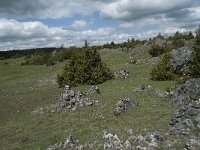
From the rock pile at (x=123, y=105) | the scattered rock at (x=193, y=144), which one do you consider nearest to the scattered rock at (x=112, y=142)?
the scattered rock at (x=193, y=144)

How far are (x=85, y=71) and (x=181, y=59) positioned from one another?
10.5 m

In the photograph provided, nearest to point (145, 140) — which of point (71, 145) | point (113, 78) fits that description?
point (71, 145)

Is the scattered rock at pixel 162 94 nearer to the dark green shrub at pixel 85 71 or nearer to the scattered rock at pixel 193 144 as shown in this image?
the scattered rock at pixel 193 144

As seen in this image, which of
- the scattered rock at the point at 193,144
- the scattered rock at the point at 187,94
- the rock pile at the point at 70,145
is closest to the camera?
the scattered rock at the point at 193,144

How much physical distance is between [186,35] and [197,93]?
6868cm

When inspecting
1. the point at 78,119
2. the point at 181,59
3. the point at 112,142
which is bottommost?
the point at 78,119

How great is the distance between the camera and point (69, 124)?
2264 cm

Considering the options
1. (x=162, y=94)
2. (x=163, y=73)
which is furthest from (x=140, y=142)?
(x=163, y=73)

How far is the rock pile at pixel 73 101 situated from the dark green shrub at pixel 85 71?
30.2 feet

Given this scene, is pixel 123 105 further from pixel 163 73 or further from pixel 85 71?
pixel 85 71

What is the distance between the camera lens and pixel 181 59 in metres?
37.3

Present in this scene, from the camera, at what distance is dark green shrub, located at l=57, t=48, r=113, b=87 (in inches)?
1485

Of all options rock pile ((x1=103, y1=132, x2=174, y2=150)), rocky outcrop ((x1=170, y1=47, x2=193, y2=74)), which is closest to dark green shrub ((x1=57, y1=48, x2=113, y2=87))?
rocky outcrop ((x1=170, y1=47, x2=193, y2=74))

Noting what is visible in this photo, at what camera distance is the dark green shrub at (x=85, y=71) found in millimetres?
37719
